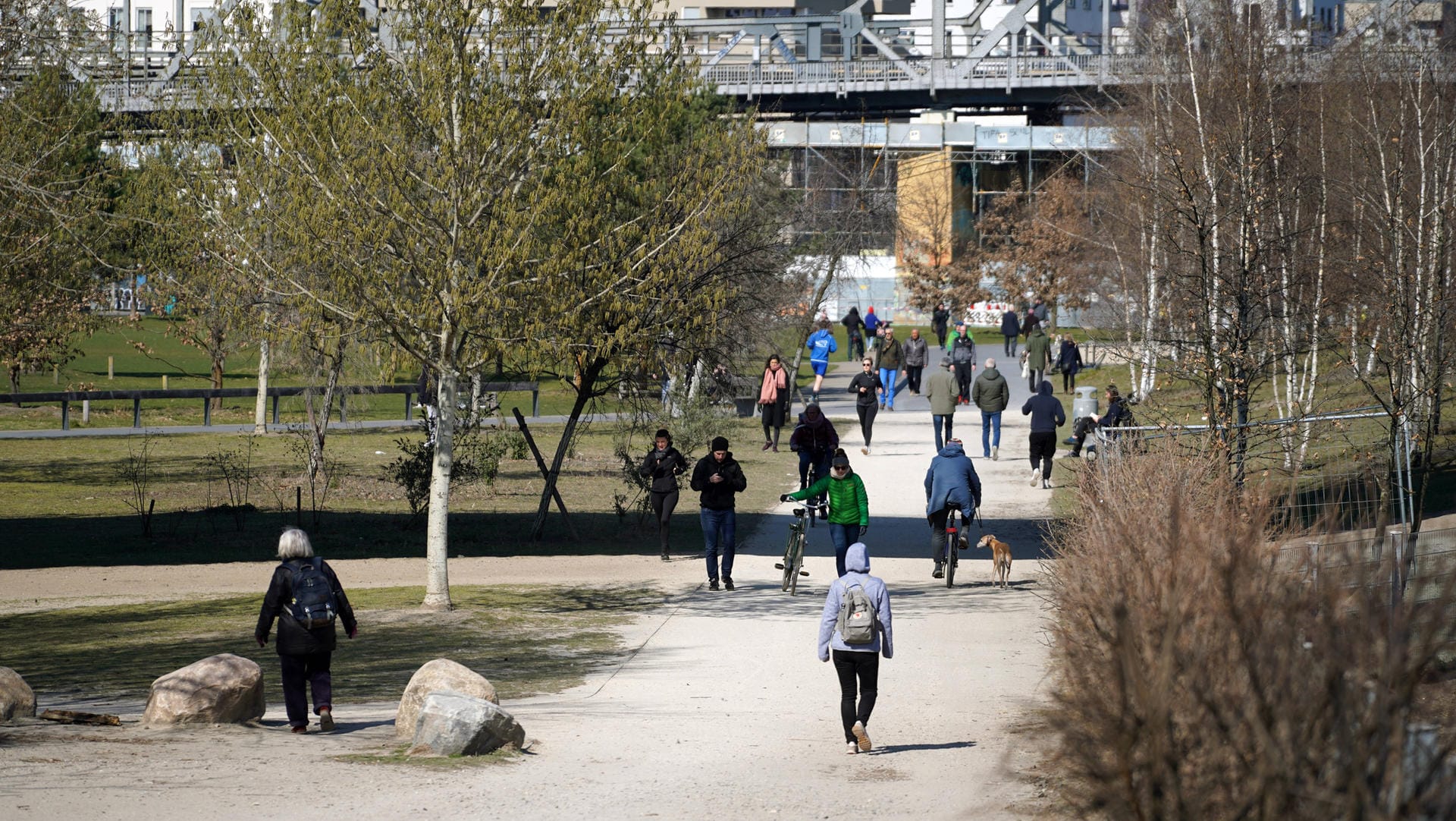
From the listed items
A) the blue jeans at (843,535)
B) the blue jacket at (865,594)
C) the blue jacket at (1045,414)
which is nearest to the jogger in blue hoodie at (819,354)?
the blue jacket at (1045,414)

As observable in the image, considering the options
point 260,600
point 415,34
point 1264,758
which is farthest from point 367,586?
point 1264,758

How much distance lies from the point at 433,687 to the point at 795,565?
23.1 feet

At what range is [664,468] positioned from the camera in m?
18.7

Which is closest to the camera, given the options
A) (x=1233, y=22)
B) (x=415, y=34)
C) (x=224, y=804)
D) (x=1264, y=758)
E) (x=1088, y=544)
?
(x=1264, y=758)

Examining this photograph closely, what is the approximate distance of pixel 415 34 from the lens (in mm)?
15477

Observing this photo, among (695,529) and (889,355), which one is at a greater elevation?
(889,355)

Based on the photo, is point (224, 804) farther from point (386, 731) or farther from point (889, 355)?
point (889, 355)

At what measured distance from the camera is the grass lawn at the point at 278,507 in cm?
2084

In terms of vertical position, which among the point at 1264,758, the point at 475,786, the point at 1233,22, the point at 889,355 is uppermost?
the point at 1233,22

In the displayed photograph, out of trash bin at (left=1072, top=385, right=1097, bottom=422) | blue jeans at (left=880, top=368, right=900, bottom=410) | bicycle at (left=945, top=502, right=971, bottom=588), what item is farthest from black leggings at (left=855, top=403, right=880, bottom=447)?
bicycle at (left=945, top=502, right=971, bottom=588)

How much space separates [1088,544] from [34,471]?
77.9 feet

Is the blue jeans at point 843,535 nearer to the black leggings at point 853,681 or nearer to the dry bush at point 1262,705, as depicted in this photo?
the black leggings at point 853,681

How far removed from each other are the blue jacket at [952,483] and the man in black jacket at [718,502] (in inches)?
83.4

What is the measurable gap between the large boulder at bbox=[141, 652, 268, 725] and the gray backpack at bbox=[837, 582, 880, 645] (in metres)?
3.97
